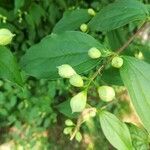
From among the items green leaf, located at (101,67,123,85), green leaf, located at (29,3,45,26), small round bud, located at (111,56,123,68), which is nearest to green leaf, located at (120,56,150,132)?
small round bud, located at (111,56,123,68)

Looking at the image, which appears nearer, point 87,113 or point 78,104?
point 78,104

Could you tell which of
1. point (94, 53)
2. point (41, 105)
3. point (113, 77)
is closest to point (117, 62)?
point (94, 53)

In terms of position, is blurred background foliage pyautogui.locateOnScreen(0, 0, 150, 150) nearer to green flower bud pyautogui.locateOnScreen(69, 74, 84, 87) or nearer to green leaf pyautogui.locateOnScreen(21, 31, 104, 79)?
green leaf pyautogui.locateOnScreen(21, 31, 104, 79)

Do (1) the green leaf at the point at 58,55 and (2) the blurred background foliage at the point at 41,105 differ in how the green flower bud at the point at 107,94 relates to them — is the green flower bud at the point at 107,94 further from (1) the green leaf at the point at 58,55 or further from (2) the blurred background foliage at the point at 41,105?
(2) the blurred background foliage at the point at 41,105

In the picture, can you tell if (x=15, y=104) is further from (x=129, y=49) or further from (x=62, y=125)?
(x=129, y=49)

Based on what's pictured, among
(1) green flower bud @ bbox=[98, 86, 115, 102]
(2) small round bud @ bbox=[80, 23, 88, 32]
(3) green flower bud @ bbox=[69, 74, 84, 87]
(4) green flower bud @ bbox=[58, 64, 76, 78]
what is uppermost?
(2) small round bud @ bbox=[80, 23, 88, 32]

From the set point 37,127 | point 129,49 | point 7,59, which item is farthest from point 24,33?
point 7,59

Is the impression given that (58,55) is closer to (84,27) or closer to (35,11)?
(84,27)
